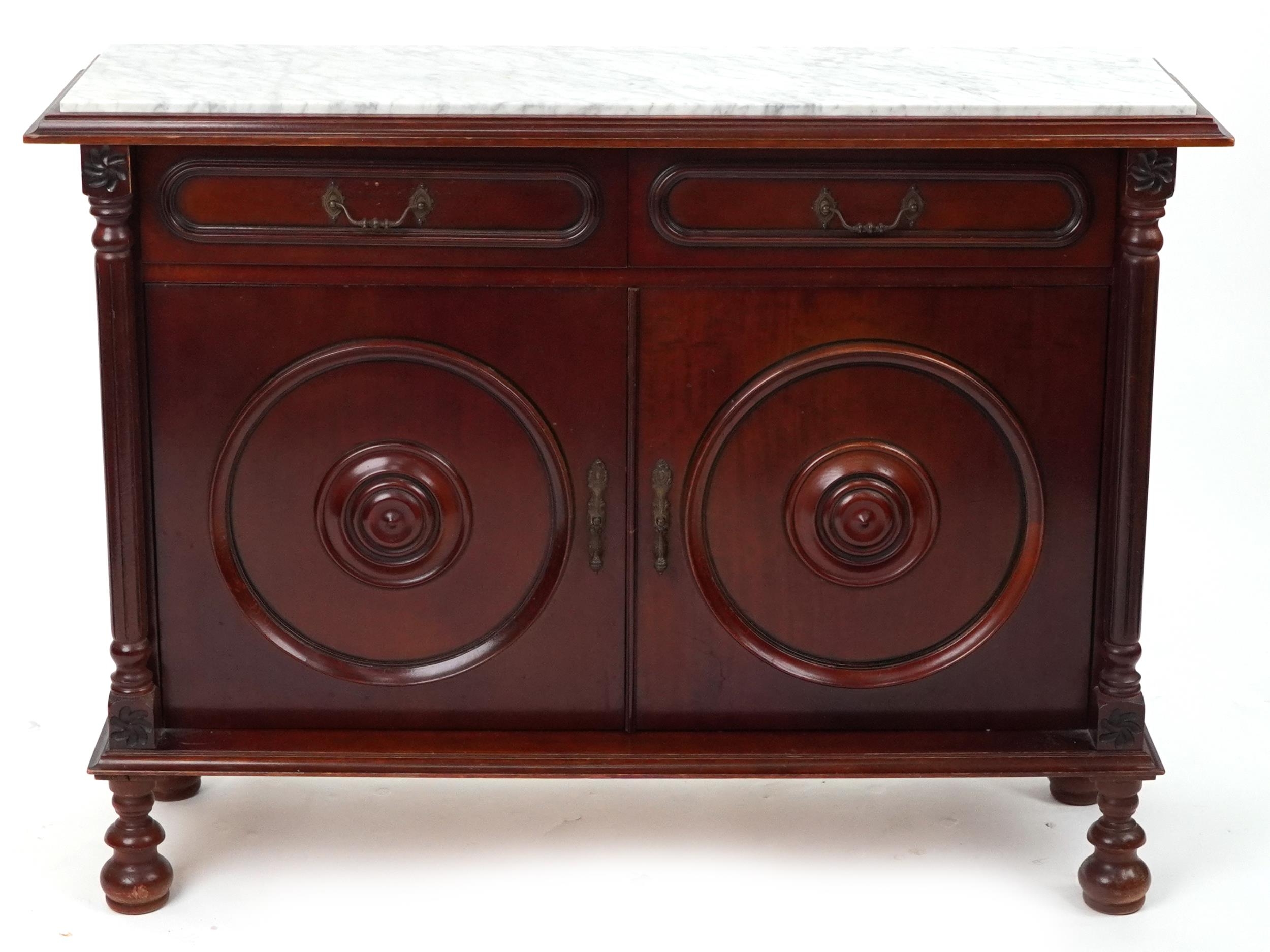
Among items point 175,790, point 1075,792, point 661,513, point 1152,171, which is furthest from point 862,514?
point 175,790

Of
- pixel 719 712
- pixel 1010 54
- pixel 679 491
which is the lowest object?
pixel 719 712

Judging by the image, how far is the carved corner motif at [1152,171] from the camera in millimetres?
2822

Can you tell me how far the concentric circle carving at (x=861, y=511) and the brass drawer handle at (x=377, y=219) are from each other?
667 mm

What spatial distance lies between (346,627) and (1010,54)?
1331 millimetres

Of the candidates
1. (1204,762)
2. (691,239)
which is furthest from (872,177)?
(1204,762)

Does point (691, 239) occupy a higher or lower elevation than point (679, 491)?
higher

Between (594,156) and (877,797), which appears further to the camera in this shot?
(877,797)

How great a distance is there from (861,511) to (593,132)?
0.68m

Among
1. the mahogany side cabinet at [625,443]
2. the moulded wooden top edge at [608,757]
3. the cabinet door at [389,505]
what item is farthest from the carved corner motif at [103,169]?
the moulded wooden top edge at [608,757]

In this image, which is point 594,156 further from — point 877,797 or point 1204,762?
point 1204,762

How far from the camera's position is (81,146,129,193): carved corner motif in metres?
2.79

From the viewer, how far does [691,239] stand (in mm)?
2848

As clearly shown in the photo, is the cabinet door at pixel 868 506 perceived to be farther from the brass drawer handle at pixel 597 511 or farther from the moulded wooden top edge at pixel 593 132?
the moulded wooden top edge at pixel 593 132

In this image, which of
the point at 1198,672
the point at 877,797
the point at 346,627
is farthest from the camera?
the point at 1198,672
